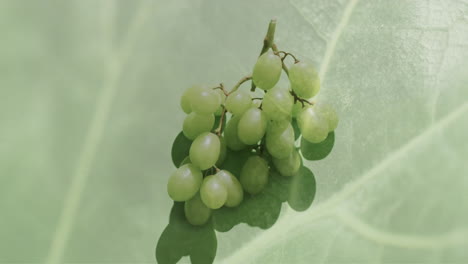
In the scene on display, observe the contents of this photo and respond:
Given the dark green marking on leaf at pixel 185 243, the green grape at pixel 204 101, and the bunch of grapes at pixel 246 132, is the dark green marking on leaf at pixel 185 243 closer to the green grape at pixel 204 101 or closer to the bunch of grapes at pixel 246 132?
the bunch of grapes at pixel 246 132

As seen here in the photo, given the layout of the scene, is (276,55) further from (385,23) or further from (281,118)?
(385,23)

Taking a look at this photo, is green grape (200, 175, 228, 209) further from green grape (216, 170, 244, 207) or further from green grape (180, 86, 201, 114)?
green grape (180, 86, 201, 114)

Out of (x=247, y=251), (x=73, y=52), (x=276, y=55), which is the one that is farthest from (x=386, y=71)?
(x=73, y=52)

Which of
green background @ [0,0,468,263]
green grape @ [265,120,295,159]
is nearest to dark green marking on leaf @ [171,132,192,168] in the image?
green background @ [0,0,468,263]

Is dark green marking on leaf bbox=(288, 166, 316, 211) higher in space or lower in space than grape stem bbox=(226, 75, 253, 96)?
lower

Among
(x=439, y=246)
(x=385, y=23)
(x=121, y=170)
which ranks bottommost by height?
(x=439, y=246)

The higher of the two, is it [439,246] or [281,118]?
[281,118]

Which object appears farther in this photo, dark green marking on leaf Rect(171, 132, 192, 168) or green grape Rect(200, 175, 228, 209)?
dark green marking on leaf Rect(171, 132, 192, 168)
